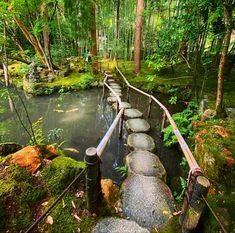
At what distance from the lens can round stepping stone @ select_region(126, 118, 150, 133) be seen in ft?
18.9

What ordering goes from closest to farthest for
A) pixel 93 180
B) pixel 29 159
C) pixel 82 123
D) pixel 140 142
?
1. pixel 93 180
2. pixel 29 159
3. pixel 140 142
4. pixel 82 123

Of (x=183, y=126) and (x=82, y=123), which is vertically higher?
(x=183, y=126)

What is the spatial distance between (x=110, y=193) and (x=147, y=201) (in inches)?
22.2

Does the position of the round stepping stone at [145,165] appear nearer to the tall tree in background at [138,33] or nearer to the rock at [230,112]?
the rock at [230,112]

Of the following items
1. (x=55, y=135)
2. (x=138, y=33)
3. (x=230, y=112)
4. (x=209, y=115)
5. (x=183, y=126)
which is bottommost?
(x=55, y=135)

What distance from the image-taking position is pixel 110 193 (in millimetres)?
2842

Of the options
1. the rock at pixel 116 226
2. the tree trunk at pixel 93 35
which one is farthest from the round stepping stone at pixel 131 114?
the tree trunk at pixel 93 35

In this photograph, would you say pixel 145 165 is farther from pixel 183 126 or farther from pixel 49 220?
pixel 183 126

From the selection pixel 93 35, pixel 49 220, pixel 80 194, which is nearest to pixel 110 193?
pixel 80 194

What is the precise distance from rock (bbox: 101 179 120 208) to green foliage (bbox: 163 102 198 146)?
2958mm

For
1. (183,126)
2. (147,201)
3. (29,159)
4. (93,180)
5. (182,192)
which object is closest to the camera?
(93,180)

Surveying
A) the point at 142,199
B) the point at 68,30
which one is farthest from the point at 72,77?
the point at 142,199

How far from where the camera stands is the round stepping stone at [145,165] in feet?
12.3

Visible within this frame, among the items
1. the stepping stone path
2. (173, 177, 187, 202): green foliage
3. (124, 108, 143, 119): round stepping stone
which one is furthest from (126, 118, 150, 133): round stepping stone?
(173, 177, 187, 202): green foliage
